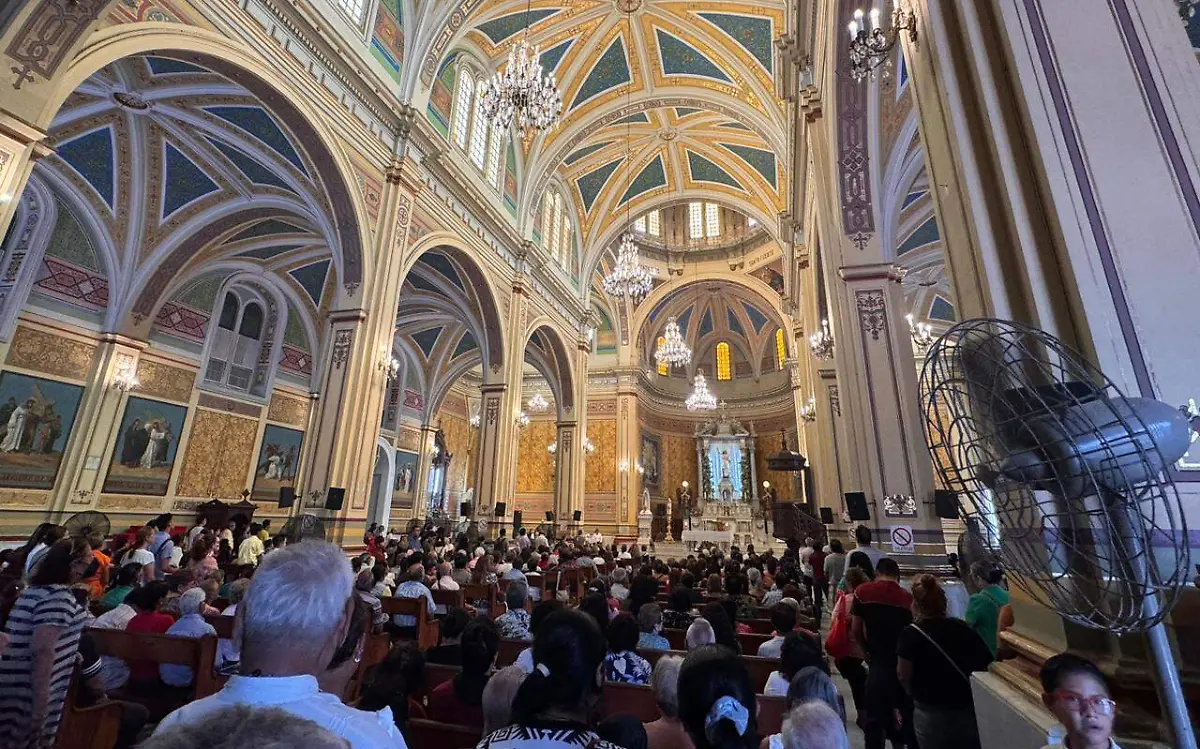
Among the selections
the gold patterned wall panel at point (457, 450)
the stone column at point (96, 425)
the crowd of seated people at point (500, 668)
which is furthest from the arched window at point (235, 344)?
the crowd of seated people at point (500, 668)

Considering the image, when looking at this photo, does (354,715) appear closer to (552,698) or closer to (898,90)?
(552,698)

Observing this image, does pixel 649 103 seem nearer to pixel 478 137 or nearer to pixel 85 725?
pixel 478 137

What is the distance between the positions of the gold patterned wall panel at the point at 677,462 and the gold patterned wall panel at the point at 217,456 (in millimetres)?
15255

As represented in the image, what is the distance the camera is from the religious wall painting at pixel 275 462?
1320cm

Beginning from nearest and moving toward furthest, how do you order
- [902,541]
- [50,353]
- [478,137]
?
[902,541]
[50,353]
[478,137]

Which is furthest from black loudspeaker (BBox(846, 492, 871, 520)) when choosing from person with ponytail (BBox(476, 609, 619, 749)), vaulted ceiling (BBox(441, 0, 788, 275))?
vaulted ceiling (BBox(441, 0, 788, 275))

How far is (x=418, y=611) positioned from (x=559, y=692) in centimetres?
337

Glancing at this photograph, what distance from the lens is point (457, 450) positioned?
2242cm

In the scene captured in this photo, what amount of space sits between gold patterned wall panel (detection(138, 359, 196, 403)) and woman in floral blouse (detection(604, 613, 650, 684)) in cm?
1225

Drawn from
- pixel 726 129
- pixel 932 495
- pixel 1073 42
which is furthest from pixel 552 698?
pixel 726 129

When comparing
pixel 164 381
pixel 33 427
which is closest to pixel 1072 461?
pixel 33 427

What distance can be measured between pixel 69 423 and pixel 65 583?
10204 mm

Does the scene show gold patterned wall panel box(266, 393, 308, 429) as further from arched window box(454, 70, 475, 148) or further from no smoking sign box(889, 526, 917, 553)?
no smoking sign box(889, 526, 917, 553)

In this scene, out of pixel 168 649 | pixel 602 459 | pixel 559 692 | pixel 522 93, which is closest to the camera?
pixel 559 692
